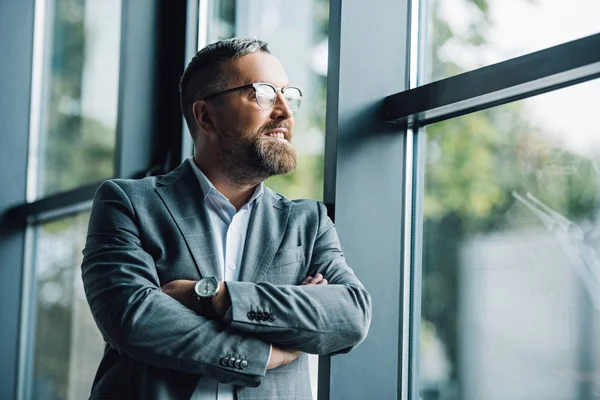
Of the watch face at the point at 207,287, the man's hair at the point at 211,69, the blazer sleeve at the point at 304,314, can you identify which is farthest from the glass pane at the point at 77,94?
the blazer sleeve at the point at 304,314

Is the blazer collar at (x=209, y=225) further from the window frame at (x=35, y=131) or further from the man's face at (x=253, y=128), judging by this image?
the window frame at (x=35, y=131)

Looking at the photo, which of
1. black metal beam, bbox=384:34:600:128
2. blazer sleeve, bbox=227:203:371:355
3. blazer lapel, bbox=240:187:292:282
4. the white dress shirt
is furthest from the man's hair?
blazer sleeve, bbox=227:203:371:355

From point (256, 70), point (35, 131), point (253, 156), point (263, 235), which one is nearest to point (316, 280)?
point (263, 235)

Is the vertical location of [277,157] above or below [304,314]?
above

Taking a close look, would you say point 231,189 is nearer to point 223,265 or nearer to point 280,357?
point 223,265

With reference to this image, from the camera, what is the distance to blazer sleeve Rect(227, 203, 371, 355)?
7.14ft

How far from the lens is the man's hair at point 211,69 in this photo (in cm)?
263

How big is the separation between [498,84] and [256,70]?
2.46 ft

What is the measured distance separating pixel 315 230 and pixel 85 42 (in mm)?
2903

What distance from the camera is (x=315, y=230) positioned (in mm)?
2504

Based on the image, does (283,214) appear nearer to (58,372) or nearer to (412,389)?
(412,389)

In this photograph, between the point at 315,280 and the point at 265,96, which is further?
the point at 265,96

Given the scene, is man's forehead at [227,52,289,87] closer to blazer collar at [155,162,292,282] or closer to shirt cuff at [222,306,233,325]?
blazer collar at [155,162,292,282]

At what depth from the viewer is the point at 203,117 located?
2.70 metres
